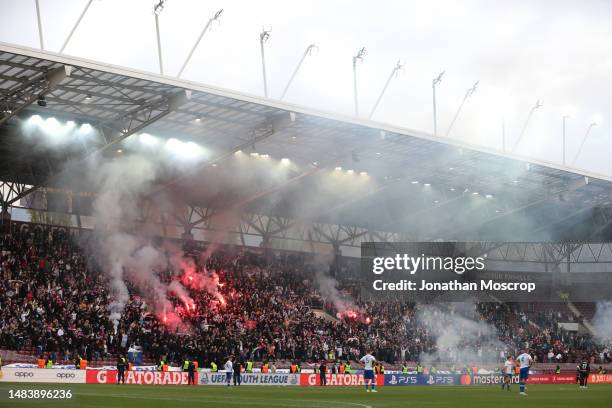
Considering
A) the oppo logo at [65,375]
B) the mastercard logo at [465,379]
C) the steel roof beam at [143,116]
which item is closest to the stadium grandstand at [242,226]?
the steel roof beam at [143,116]

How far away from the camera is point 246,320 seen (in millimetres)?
57688

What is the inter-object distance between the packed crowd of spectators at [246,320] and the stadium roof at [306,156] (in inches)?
202

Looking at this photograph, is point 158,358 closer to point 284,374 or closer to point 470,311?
point 284,374

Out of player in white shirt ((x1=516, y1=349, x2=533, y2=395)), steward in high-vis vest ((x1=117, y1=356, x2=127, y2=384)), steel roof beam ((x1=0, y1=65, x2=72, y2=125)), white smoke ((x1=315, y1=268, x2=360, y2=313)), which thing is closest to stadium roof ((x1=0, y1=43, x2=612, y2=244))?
steel roof beam ((x1=0, y1=65, x2=72, y2=125))

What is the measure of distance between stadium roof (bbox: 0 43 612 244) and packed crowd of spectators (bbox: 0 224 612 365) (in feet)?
16.8

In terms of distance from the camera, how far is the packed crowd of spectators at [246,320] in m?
47.4

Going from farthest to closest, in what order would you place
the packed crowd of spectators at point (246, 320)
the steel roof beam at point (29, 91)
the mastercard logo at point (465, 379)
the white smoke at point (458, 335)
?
the white smoke at point (458, 335)
the mastercard logo at point (465, 379)
the packed crowd of spectators at point (246, 320)
the steel roof beam at point (29, 91)

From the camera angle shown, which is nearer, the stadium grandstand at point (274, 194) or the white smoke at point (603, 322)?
the stadium grandstand at point (274, 194)

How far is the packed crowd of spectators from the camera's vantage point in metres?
47.4

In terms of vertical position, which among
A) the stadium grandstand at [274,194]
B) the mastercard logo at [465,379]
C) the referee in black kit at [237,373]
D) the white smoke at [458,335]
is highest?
the stadium grandstand at [274,194]

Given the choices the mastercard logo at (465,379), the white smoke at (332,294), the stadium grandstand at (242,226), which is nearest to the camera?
the stadium grandstand at (242,226)

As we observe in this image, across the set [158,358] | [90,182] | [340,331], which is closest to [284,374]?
[158,358]

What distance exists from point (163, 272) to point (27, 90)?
19141mm

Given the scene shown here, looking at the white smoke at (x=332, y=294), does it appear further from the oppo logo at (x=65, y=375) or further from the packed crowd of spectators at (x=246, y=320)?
the oppo logo at (x=65, y=375)
